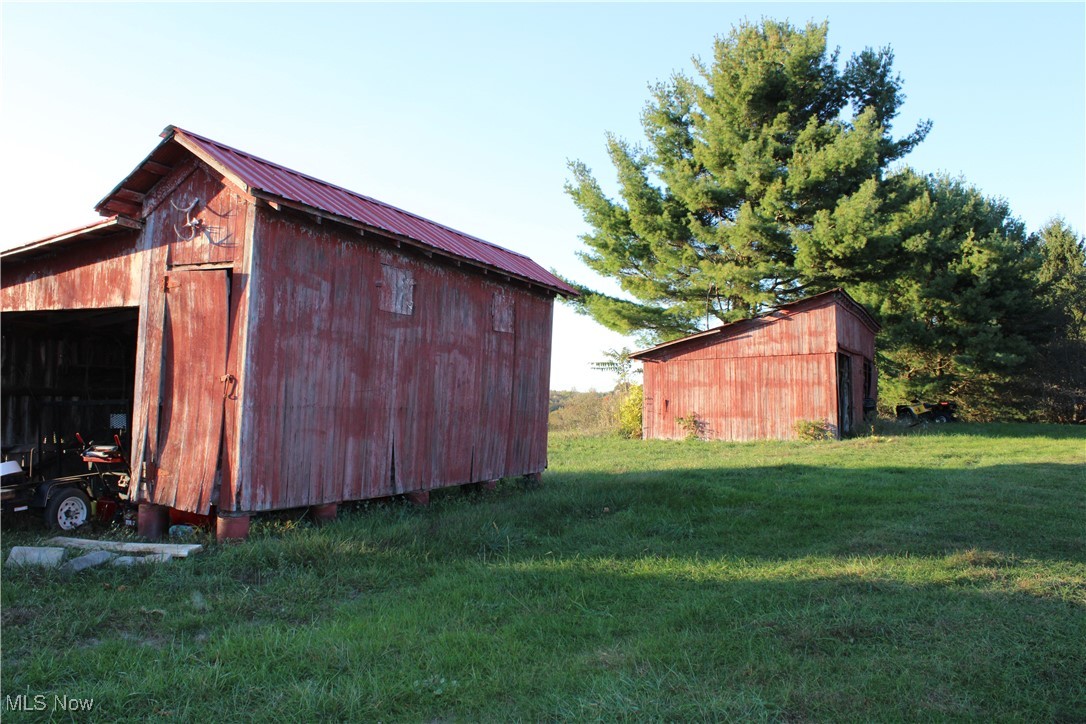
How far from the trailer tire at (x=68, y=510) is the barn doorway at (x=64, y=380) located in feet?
5.09

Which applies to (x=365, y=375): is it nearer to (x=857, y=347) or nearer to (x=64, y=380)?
(x=64, y=380)

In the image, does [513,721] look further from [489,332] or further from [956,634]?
[489,332]

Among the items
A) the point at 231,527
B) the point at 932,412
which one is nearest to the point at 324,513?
the point at 231,527

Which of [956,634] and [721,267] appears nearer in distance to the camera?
[956,634]

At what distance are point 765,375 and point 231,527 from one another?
17.7 m

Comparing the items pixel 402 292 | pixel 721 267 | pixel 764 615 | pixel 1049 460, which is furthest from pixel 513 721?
pixel 721 267

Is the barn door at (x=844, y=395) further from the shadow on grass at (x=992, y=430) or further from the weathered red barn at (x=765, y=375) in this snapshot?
the shadow on grass at (x=992, y=430)

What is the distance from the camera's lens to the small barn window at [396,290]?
8.95m

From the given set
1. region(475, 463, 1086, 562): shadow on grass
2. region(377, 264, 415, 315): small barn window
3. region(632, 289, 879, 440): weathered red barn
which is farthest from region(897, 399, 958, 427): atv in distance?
region(377, 264, 415, 315): small barn window

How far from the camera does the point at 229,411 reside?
24.1 ft

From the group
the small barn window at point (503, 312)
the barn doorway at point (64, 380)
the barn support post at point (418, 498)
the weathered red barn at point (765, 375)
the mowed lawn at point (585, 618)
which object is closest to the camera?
the mowed lawn at point (585, 618)

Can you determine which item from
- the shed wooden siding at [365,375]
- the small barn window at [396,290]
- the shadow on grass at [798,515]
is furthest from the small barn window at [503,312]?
the shadow on grass at [798,515]

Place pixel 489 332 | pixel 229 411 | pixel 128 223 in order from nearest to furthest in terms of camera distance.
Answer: pixel 229 411 → pixel 128 223 → pixel 489 332

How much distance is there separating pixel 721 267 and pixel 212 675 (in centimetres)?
2252
